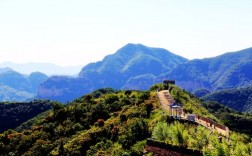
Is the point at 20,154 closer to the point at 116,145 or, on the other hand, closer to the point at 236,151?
the point at 116,145

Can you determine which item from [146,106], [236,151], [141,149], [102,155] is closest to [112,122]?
[146,106]

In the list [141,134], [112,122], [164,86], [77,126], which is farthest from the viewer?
[164,86]

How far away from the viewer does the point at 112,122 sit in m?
79.4

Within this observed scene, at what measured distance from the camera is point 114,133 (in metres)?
70.4

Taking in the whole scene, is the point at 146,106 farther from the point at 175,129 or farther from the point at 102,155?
the point at 175,129

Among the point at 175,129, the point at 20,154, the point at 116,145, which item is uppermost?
the point at 175,129

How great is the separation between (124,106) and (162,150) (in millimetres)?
46619

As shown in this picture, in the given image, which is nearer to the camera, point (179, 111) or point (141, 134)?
point (141, 134)

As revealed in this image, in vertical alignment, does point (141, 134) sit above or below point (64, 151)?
above

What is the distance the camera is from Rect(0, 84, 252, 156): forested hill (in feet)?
160

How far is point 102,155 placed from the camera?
6138 cm

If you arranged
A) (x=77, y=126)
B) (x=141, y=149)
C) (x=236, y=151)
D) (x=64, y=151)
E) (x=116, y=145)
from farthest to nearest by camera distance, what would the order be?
(x=77, y=126) < (x=64, y=151) < (x=116, y=145) < (x=141, y=149) < (x=236, y=151)

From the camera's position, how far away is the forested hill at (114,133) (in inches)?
1914

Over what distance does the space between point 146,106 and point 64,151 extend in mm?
18801
